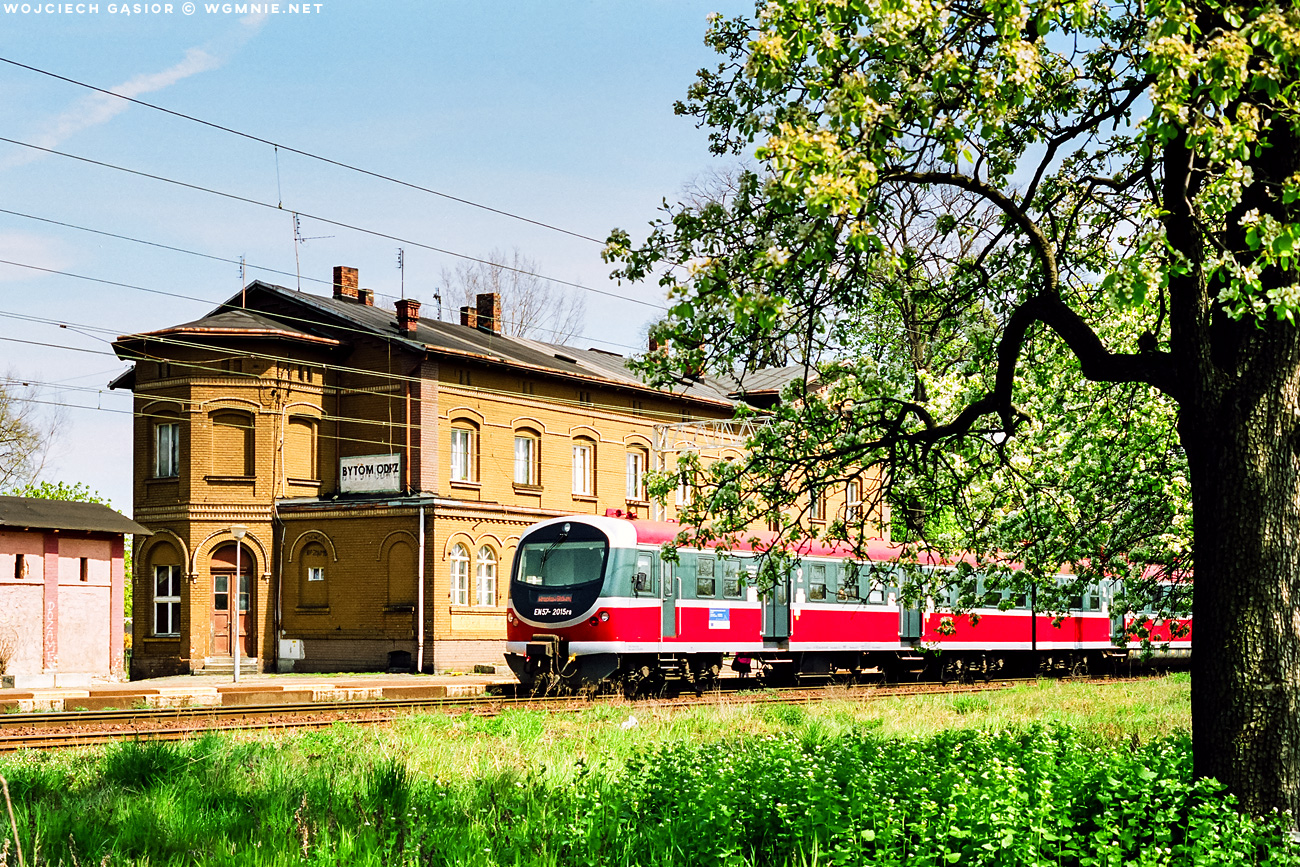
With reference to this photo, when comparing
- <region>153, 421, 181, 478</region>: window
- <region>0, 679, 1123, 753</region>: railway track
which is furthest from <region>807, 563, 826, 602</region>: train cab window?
<region>153, 421, 181, 478</region>: window

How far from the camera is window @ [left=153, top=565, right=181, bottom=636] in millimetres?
37625

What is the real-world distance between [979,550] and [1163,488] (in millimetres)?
1994

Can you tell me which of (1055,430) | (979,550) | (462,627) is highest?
(1055,430)

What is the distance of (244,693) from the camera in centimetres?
2506

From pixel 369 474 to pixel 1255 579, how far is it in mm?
31580

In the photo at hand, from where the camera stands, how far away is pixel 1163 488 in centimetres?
1362

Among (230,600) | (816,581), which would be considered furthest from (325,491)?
(816,581)

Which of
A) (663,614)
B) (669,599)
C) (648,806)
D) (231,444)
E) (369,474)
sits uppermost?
(231,444)

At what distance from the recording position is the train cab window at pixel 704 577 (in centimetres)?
2475

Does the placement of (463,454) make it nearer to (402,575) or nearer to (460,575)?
(460,575)

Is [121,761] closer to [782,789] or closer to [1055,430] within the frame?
[782,789]

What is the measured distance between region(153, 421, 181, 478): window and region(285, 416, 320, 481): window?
327 centimetres

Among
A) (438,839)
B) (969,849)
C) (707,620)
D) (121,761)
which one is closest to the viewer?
(969,849)

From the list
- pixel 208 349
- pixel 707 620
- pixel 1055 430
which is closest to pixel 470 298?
pixel 208 349
